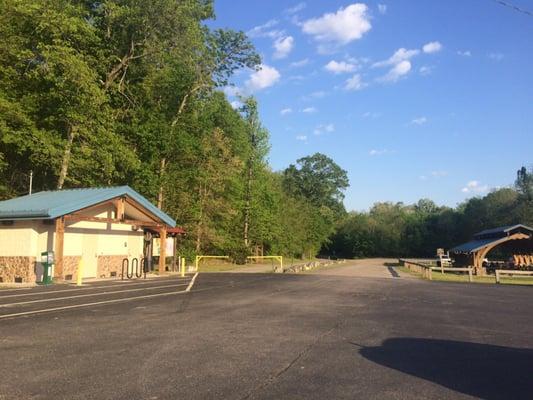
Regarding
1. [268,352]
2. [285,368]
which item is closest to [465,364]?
[285,368]

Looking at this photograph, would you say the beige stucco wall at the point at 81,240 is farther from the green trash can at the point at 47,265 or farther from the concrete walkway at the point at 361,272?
the concrete walkway at the point at 361,272

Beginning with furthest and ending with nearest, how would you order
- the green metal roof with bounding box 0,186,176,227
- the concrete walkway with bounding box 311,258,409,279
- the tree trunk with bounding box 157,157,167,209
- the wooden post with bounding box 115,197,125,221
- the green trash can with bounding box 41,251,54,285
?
the tree trunk with bounding box 157,157,167,209 < the concrete walkway with bounding box 311,258,409,279 < the wooden post with bounding box 115,197,125,221 < the green metal roof with bounding box 0,186,176,227 < the green trash can with bounding box 41,251,54,285

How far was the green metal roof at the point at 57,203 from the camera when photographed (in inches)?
850

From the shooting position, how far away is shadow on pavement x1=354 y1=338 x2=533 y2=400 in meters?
5.98

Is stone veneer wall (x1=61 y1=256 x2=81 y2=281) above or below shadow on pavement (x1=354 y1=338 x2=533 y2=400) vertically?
above

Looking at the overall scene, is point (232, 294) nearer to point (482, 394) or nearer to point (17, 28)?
point (482, 394)

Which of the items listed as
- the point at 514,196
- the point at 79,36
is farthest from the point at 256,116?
the point at 514,196

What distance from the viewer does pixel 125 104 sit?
126ft

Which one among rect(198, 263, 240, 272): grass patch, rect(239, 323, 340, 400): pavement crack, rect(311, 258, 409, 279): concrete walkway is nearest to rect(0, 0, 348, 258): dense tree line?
rect(198, 263, 240, 272): grass patch

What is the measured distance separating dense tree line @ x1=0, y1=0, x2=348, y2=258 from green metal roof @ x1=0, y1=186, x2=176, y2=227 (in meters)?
5.78

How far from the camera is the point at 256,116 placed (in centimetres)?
6278

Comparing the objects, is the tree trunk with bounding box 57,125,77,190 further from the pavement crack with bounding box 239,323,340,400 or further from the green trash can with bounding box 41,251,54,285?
the pavement crack with bounding box 239,323,340,400

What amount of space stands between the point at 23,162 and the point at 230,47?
59.4 ft

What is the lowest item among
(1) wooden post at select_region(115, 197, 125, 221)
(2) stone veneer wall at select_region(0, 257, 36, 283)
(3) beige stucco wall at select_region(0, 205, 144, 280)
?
(2) stone veneer wall at select_region(0, 257, 36, 283)
